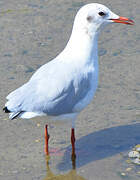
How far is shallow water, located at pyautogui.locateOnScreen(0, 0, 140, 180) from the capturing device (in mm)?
5977

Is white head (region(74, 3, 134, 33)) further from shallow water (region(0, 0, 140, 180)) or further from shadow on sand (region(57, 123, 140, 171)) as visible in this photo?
shadow on sand (region(57, 123, 140, 171))

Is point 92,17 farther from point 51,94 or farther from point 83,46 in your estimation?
point 51,94

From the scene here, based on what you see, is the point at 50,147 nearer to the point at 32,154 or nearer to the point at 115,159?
the point at 32,154

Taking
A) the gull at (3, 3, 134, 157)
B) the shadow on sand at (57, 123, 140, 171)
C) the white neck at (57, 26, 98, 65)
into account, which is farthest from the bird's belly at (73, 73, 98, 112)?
the shadow on sand at (57, 123, 140, 171)

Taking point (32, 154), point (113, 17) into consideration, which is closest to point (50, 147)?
point (32, 154)

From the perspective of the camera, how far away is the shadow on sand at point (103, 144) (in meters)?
6.15

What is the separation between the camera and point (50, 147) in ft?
20.7

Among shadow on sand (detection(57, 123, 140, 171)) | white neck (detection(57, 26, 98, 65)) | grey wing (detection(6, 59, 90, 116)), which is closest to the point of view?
grey wing (detection(6, 59, 90, 116))

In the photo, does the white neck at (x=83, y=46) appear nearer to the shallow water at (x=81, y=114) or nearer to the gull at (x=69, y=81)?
the gull at (x=69, y=81)

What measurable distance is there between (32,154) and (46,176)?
1.28 feet

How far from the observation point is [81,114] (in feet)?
22.5

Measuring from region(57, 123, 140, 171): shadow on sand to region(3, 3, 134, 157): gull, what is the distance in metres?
0.59

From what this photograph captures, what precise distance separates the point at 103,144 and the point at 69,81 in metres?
1.14

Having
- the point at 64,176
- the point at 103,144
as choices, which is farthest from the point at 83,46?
the point at 64,176
